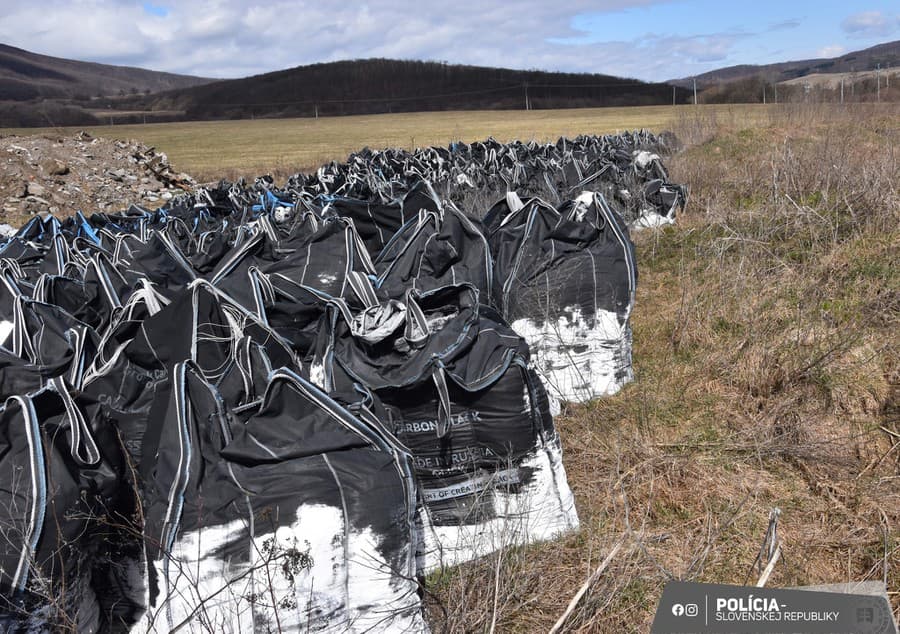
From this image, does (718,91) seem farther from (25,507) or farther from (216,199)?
(25,507)

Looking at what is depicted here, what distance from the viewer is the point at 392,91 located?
82.4 meters

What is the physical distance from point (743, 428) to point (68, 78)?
486ft

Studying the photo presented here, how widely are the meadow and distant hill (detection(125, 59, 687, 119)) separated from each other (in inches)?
2485

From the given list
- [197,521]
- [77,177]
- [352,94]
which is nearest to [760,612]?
[197,521]

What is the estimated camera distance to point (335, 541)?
195cm

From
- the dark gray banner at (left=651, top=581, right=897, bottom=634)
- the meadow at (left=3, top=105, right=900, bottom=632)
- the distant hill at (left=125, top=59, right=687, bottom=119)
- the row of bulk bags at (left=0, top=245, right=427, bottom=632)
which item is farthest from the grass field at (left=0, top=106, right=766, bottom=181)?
the distant hill at (left=125, top=59, right=687, bottom=119)

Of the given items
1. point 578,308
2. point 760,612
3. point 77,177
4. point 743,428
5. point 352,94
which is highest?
point 352,94

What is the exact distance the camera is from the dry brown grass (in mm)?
2307

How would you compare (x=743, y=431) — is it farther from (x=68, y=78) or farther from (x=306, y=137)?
(x=68, y=78)

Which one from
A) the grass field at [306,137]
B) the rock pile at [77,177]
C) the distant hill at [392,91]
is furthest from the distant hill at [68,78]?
the rock pile at [77,177]

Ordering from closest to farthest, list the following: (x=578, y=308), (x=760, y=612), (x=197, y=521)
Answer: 1. (x=760, y=612)
2. (x=197, y=521)
3. (x=578, y=308)

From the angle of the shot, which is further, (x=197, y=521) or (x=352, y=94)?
(x=352, y=94)

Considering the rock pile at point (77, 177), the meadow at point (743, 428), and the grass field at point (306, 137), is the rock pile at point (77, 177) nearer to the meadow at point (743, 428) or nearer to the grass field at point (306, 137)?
the grass field at point (306, 137)

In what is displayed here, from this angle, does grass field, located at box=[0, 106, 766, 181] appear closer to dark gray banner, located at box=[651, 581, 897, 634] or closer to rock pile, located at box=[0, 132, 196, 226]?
rock pile, located at box=[0, 132, 196, 226]
